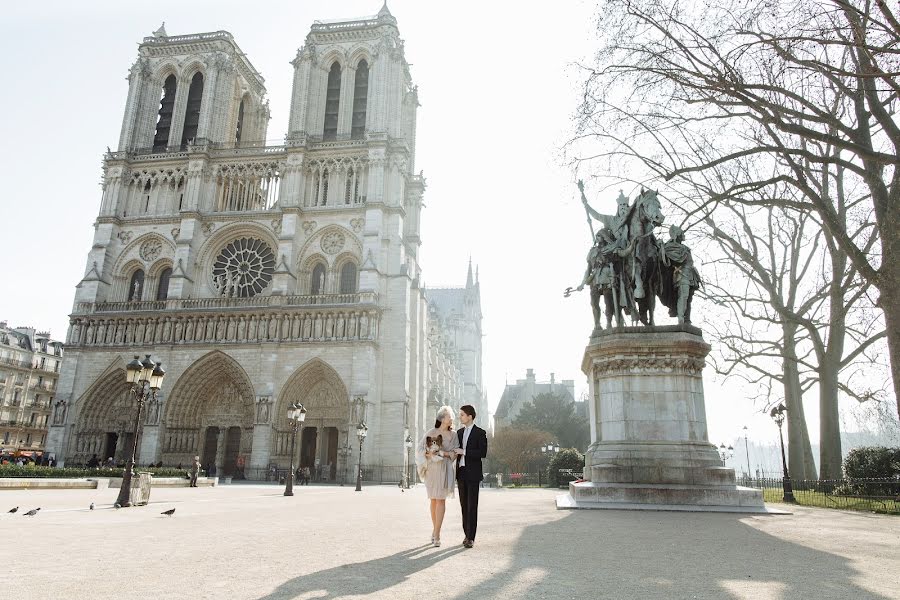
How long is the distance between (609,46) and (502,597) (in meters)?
11.5

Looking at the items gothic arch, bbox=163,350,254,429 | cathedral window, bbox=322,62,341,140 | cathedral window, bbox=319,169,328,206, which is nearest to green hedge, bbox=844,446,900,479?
gothic arch, bbox=163,350,254,429

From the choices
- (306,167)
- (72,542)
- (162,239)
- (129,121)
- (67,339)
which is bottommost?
(72,542)

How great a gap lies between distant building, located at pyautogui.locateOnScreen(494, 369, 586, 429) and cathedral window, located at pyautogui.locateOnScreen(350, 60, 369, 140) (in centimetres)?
4110

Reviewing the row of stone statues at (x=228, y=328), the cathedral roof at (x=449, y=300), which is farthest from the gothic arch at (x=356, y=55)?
the cathedral roof at (x=449, y=300)

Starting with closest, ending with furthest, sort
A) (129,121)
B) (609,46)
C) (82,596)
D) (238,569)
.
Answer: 1. (82,596)
2. (238,569)
3. (609,46)
4. (129,121)

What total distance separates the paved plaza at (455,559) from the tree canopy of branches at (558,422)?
4383 cm

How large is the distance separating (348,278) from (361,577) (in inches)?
1335

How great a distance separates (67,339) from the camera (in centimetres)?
3806

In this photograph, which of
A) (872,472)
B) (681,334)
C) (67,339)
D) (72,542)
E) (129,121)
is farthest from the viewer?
(129,121)

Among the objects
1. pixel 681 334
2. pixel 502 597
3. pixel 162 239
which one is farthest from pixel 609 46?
pixel 162 239

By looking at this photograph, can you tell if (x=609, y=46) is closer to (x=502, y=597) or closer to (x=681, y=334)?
(x=681, y=334)

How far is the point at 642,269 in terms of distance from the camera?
1286 cm

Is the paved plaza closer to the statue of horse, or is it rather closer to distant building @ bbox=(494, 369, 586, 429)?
the statue of horse

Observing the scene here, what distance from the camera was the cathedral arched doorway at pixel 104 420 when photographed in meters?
36.3
